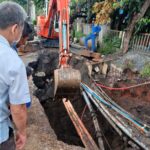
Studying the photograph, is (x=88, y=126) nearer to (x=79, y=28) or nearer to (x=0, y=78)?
(x=0, y=78)

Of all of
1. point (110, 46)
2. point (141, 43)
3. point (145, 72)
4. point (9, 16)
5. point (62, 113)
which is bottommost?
point (62, 113)

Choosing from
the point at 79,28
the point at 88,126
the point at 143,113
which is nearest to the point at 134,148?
the point at 88,126

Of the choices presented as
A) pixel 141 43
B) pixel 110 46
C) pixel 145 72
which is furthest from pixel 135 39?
pixel 145 72

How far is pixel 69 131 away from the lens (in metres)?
5.12

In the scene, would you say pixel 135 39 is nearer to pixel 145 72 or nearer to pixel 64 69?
pixel 145 72

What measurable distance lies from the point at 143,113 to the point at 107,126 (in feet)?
4.29

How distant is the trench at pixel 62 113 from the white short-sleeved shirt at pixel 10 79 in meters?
2.78

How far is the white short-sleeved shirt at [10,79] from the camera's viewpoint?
153cm

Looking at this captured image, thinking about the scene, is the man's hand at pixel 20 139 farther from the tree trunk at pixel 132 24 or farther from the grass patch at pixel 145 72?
the tree trunk at pixel 132 24

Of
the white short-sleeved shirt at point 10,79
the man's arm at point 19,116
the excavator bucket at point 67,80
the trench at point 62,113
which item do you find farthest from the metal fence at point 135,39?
the white short-sleeved shirt at point 10,79

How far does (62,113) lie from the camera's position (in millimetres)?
5578

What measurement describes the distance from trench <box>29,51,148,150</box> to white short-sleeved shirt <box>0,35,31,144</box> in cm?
278

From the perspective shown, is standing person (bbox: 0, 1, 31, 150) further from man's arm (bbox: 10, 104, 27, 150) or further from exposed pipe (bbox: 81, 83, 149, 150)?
exposed pipe (bbox: 81, 83, 149, 150)

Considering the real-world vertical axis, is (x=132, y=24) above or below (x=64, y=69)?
above
